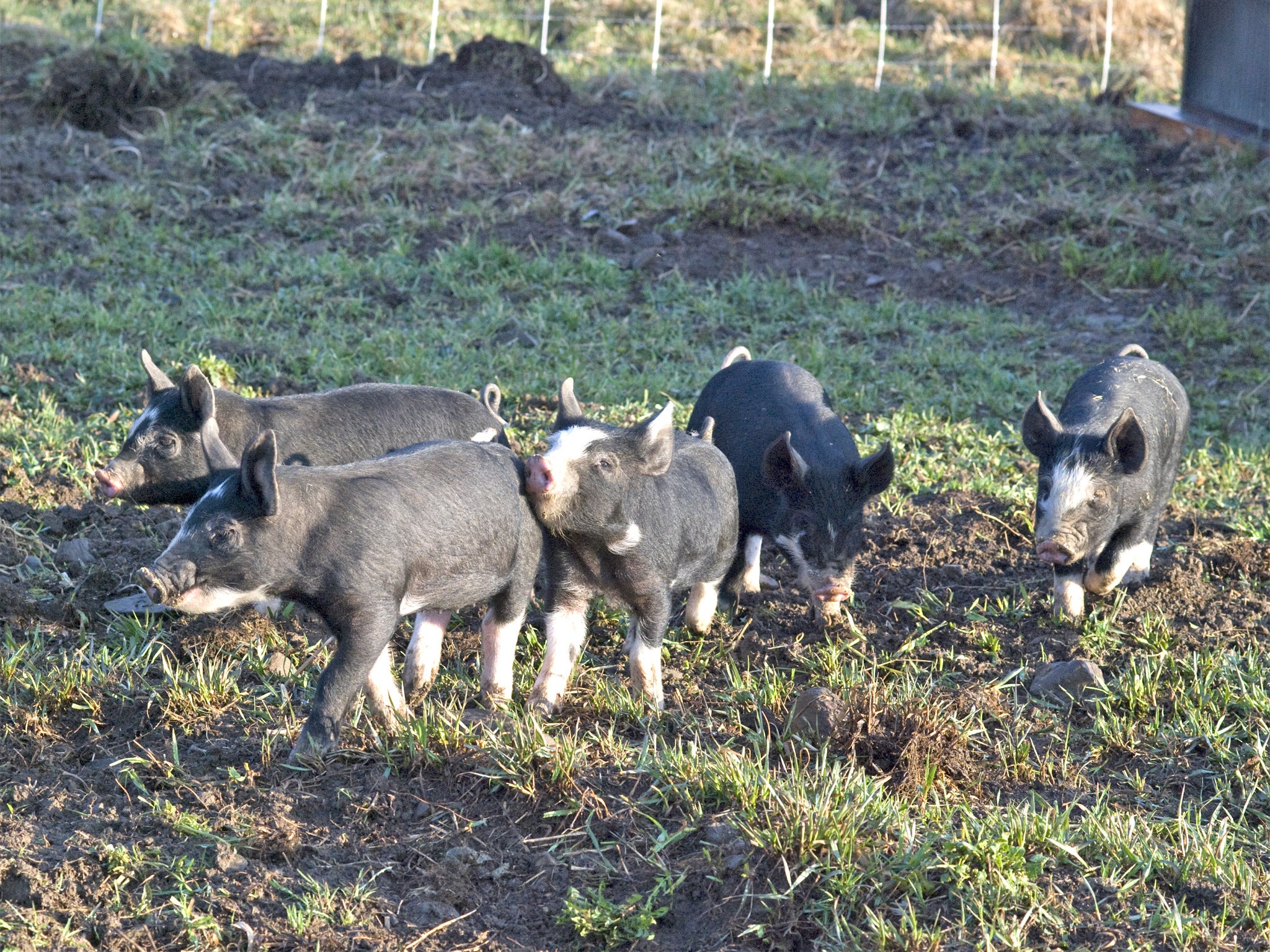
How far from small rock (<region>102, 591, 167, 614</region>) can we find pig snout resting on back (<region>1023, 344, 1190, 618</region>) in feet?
11.1

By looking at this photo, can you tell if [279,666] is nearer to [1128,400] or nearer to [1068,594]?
[1068,594]

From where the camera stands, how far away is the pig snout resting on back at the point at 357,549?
13.4 ft

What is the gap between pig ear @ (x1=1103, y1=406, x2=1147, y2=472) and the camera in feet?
18.4

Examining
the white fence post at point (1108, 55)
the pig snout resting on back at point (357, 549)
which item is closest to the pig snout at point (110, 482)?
the pig snout resting on back at point (357, 549)

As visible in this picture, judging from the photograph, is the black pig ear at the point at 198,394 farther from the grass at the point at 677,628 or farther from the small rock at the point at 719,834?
the small rock at the point at 719,834

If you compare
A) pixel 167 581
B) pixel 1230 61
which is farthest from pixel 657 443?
pixel 1230 61

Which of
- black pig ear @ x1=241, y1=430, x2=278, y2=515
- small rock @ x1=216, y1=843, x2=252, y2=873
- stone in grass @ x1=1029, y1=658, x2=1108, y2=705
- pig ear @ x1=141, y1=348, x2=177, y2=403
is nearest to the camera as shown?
small rock @ x1=216, y1=843, x2=252, y2=873

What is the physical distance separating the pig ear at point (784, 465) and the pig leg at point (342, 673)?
177 cm

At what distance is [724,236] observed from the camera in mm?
10672

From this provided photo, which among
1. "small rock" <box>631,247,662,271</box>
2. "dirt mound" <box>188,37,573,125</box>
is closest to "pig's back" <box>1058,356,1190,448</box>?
"small rock" <box>631,247,662,271</box>

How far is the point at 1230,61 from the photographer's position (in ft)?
40.0

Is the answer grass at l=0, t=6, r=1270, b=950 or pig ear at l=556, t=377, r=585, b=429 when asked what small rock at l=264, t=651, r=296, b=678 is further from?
pig ear at l=556, t=377, r=585, b=429

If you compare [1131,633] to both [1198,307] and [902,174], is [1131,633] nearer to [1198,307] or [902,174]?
[1198,307]

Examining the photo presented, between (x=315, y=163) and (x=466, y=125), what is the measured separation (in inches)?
56.8
